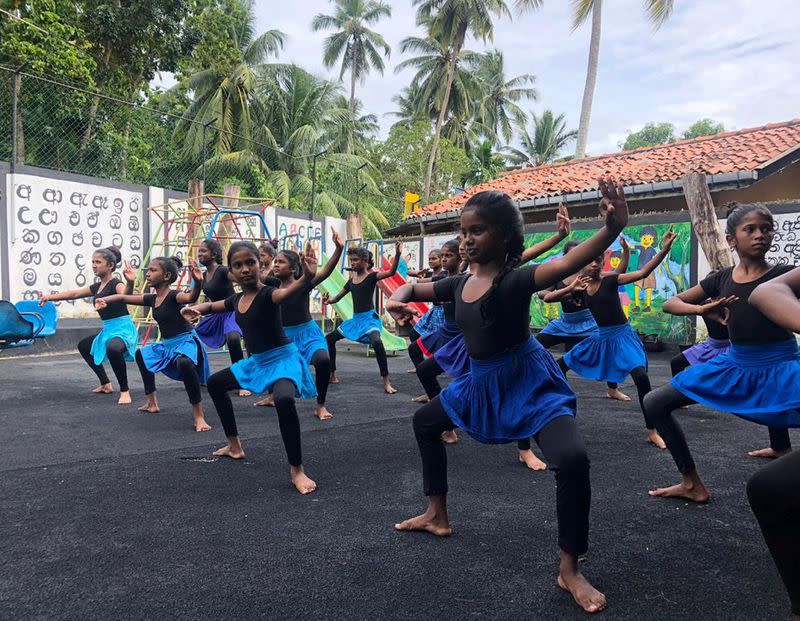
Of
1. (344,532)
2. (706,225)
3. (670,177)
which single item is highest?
(670,177)

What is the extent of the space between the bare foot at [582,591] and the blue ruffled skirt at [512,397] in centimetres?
59

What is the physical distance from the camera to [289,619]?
234cm

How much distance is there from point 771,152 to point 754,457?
9.35 metres

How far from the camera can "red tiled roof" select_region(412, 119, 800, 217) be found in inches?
474

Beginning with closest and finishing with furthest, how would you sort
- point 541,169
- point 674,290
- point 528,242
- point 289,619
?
point 289,619, point 674,290, point 528,242, point 541,169

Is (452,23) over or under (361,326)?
over

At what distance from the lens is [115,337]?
6715 millimetres

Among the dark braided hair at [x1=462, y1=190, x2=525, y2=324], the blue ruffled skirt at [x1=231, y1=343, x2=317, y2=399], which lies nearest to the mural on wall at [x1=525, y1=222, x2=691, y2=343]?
A: the blue ruffled skirt at [x1=231, y1=343, x2=317, y2=399]

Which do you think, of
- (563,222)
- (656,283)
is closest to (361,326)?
(563,222)

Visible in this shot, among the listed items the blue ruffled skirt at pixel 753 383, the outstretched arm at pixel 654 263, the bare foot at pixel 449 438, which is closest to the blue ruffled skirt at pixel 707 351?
the outstretched arm at pixel 654 263

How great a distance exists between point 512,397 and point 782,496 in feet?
3.73

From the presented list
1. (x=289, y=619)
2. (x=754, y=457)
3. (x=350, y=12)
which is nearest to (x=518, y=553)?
(x=289, y=619)

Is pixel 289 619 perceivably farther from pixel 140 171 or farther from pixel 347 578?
pixel 140 171

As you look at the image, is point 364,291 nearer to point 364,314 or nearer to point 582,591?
point 364,314
